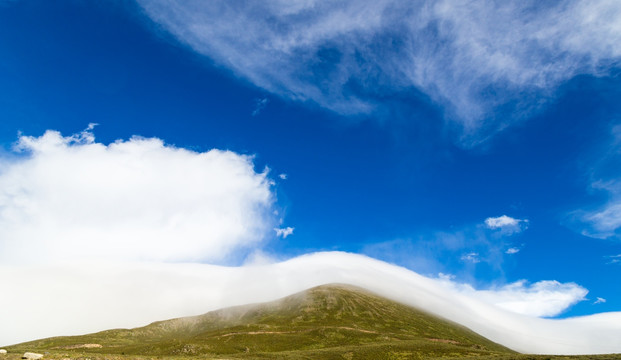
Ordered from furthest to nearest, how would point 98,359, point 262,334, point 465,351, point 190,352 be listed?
point 262,334 < point 190,352 < point 465,351 < point 98,359

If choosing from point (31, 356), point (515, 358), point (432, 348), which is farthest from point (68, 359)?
point (432, 348)

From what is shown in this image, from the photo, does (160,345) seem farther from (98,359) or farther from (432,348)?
(432,348)

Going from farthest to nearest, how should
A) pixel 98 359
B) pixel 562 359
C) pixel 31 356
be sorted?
pixel 562 359 < pixel 98 359 < pixel 31 356

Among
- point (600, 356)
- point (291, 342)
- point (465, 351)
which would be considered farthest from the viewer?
point (291, 342)

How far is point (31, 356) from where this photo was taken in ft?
161

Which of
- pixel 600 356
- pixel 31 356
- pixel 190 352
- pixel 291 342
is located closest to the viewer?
pixel 31 356

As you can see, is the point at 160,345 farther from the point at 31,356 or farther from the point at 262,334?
the point at 31,356

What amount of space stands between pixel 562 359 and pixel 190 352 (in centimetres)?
13037

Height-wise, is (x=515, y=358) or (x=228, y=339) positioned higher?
(x=515, y=358)

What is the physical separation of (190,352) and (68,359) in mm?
98380

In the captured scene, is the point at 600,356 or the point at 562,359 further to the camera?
the point at 600,356

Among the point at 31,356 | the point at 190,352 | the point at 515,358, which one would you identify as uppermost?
the point at 31,356

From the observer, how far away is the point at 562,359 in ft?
253

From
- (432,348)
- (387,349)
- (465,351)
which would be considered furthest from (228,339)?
(465,351)
